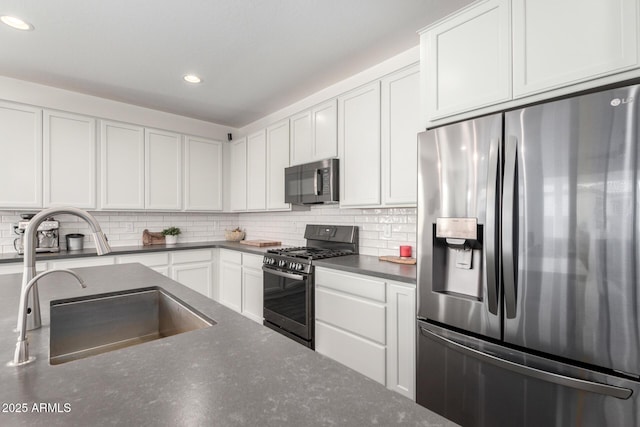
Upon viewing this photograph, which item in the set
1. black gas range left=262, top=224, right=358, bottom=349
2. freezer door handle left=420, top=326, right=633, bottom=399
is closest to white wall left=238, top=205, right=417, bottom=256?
black gas range left=262, top=224, right=358, bottom=349

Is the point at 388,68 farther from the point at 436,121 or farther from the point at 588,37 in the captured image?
the point at 588,37

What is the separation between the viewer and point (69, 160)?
3240 millimetres

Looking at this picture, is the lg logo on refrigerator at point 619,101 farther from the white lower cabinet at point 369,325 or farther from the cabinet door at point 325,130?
the cabinet door at point 325,130

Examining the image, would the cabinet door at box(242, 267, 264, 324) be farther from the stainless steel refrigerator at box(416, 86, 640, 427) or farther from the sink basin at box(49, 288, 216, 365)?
the stainless steel refrigerator at box(416, 86, 640, 427)

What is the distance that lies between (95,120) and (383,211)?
10.5 ft

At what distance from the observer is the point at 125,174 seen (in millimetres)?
3584

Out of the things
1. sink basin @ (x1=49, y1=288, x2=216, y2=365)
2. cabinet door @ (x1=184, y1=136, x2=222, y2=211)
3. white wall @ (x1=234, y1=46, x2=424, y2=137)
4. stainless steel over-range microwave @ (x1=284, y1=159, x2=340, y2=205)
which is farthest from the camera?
cabinet door @ (x1=184, y1=136, x2=222, y2=211)

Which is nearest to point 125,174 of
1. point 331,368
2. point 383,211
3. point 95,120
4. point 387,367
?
point 95,120

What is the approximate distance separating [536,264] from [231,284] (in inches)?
128

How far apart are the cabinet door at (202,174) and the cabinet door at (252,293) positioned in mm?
1217

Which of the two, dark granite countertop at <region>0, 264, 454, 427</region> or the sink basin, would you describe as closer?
dark granite countertop at <region>0, 264, 454, 427</region>

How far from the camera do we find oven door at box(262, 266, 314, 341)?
8.39 feet

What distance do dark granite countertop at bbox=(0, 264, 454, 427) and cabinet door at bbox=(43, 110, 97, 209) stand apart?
9.44 ft

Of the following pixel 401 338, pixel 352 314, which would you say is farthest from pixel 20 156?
pixel 401 338
